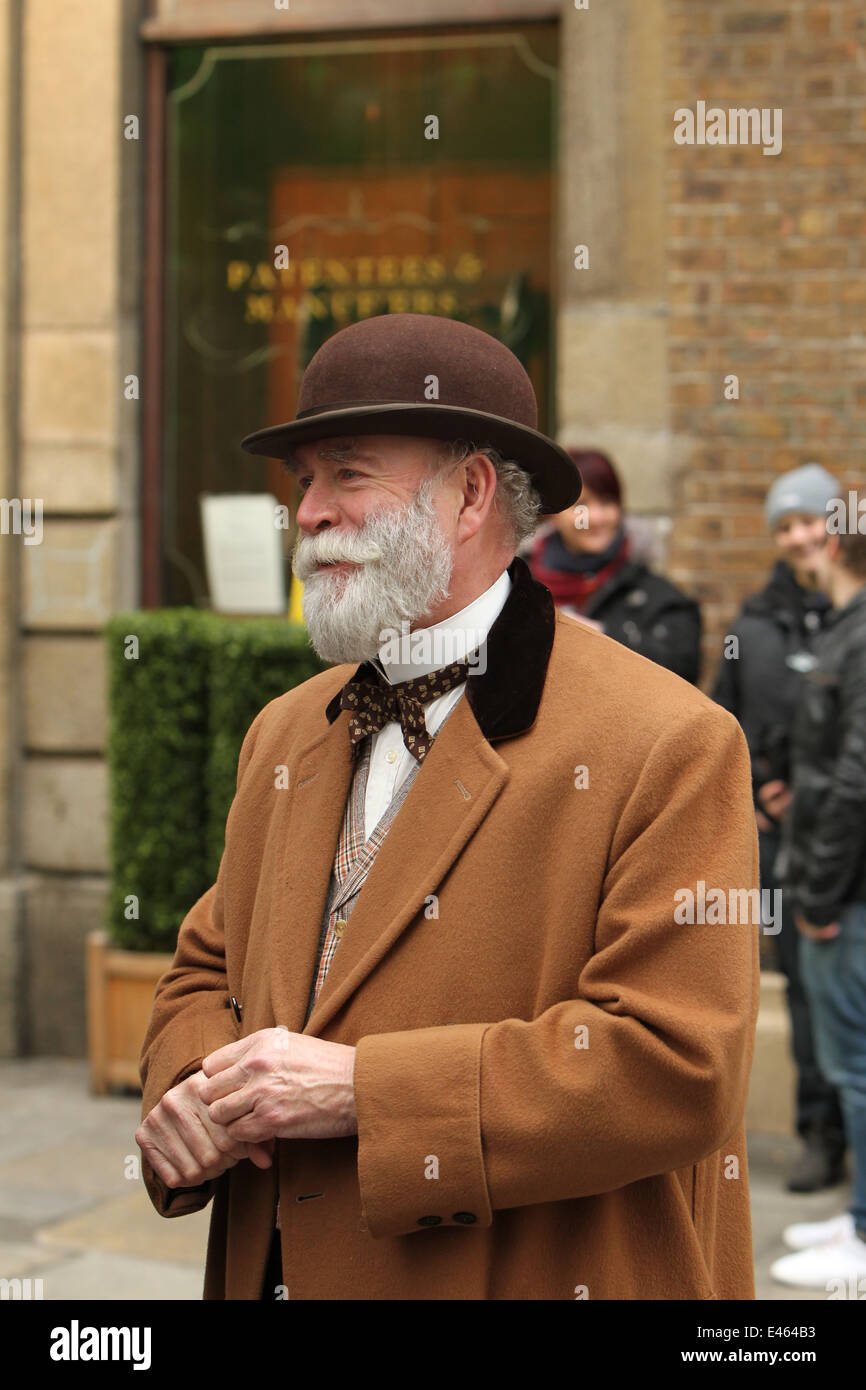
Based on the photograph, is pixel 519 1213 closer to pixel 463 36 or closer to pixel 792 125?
pixel 792 125

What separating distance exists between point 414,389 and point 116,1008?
4.80 m

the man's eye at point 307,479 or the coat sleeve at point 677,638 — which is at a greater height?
the man's eye at point 307,479

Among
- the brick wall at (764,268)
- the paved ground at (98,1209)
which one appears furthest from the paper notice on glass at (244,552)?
the paved ground at (98,1209)

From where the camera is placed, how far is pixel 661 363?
247 inches

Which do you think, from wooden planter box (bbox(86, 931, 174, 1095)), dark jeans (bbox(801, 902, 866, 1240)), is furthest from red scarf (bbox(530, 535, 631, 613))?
wooden planter box (bbox(86, 931, 174, 1095))

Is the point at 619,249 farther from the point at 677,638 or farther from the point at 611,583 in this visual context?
the point at 677,638

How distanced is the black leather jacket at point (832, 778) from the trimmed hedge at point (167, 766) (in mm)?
2252

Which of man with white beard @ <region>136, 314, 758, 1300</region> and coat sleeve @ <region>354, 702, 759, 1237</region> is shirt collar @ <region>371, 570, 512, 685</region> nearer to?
man with white beard @ <region>136, 314, 758, 1300</region>

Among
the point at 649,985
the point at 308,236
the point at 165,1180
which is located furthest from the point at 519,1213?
the point at 308,236

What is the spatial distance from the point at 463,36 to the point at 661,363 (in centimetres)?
181

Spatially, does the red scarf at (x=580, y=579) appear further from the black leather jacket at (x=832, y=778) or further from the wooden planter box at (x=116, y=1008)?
the wooden planter box at (x=116, y=1008)

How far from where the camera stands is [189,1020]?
2.40 m

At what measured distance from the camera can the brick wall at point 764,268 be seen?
20.1 ft

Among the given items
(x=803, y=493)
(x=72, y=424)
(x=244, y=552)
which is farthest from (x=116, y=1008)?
(x=803, y=493)
